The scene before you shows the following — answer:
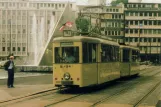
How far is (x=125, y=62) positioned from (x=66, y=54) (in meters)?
12.0

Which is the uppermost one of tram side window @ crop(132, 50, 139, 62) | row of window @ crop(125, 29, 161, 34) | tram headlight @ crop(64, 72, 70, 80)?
row of window @ crop(125, 29, 161, 34)

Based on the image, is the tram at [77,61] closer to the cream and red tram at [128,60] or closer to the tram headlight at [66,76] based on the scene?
the tram headlight at [66,76]

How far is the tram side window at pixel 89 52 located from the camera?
20734 millimetres

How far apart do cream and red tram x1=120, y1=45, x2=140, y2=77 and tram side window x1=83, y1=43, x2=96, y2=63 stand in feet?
28.8

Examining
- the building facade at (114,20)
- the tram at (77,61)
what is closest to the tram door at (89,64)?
the tram at (77,61)

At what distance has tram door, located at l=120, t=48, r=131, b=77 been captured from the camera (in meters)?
30.8

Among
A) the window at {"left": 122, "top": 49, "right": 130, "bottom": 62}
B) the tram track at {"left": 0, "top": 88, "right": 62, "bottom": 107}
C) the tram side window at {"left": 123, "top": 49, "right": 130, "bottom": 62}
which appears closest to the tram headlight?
the tram track at {"left": 0, "top": 88, "right": 62, "bottom": 107}

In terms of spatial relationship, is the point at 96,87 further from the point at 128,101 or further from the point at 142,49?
the point at 142,49

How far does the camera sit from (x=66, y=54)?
20656 millimetres

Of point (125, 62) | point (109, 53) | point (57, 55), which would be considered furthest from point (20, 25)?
point (57, 55)

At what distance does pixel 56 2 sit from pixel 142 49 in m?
41.1

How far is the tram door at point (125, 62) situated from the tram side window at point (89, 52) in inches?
345

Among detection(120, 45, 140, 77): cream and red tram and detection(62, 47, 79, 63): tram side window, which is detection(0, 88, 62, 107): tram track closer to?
detection(62, 47, 79, 63): tram side window

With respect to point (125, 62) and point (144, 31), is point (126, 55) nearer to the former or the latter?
point (125, 62)
